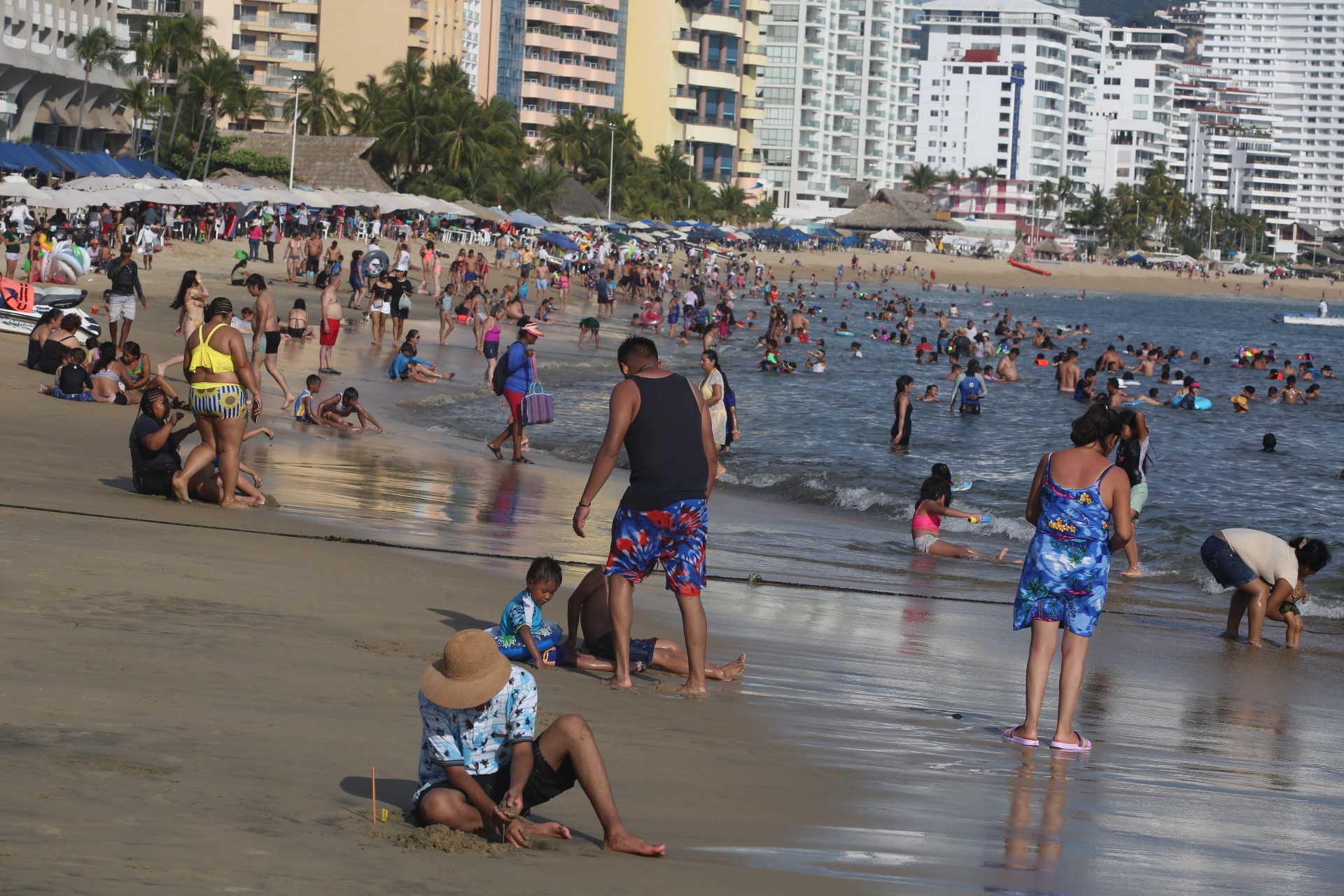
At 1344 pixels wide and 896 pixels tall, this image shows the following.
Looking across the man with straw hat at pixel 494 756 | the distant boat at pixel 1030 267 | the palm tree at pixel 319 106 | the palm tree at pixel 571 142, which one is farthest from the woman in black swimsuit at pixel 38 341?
the distant boat at pixel 1030 267

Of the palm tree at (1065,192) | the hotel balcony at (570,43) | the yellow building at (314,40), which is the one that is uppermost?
the hotel balcony at (570,43)

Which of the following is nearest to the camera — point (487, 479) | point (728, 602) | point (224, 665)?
point (224, 665)

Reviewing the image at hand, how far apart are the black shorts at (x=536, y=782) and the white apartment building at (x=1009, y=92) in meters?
178

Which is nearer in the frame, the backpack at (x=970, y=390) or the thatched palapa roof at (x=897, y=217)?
the backpack at (x=970, y=390)

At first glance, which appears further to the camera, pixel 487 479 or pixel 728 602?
pixel 487 479

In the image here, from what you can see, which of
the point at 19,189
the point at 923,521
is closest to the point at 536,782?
the point at 923,521

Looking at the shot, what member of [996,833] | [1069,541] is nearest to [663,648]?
[1069,541]

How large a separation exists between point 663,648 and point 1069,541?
1940mm

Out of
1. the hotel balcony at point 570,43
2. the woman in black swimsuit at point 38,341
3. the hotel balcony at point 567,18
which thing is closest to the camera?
the woman in black swimsuit at point 38,341

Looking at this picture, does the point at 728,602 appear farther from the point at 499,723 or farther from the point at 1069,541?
the point at 499,723

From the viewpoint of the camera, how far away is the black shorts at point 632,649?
7.11m

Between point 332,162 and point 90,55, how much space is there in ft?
33.7

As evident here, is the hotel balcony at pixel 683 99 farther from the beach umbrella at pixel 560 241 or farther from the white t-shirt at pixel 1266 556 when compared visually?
the white t-shirt at pixel 1266 556

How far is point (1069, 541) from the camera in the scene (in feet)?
21.3
